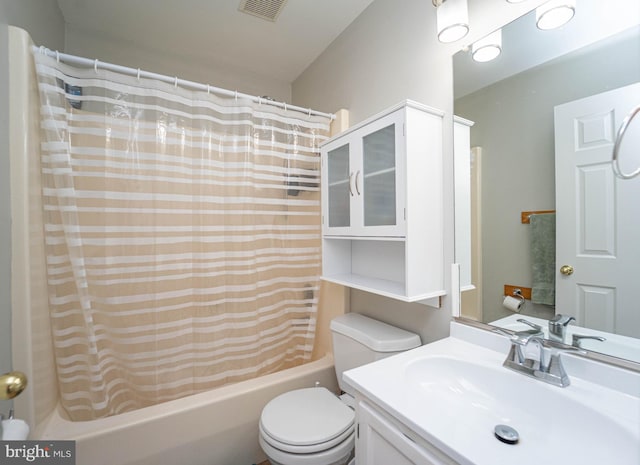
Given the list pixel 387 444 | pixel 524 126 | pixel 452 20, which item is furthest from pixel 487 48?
pixel 387 444

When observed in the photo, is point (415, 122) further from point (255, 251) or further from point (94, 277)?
point (94, 277)

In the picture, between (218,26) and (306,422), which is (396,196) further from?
(218,26)

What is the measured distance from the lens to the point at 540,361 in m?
0.80

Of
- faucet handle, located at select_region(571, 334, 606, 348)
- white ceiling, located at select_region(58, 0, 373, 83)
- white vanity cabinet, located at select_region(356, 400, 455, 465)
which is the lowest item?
white vanity cabinet, located at select_region(356, 400, 455, 465)

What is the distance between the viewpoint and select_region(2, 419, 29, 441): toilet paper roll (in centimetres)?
64

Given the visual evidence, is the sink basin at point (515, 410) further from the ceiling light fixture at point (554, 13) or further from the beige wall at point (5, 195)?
the beige wall at point (5, 195)

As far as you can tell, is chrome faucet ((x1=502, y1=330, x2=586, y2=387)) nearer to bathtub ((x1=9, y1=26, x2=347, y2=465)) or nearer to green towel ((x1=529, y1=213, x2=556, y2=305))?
green towel ((x1=529, y1=213, x2=556, y2=305))

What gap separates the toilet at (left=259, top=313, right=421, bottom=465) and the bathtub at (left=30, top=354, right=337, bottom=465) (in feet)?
0.57

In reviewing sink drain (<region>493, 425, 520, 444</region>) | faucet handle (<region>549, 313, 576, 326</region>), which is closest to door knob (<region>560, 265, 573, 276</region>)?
faucet handle (<region>549, 313, 576, 326</region>)

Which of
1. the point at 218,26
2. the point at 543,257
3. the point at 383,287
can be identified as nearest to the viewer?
the point at 543,257

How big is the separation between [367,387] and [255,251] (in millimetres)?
1000

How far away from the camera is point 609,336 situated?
2.52 feet

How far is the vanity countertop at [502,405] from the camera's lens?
1.94ft

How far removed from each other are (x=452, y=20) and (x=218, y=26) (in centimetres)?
141
